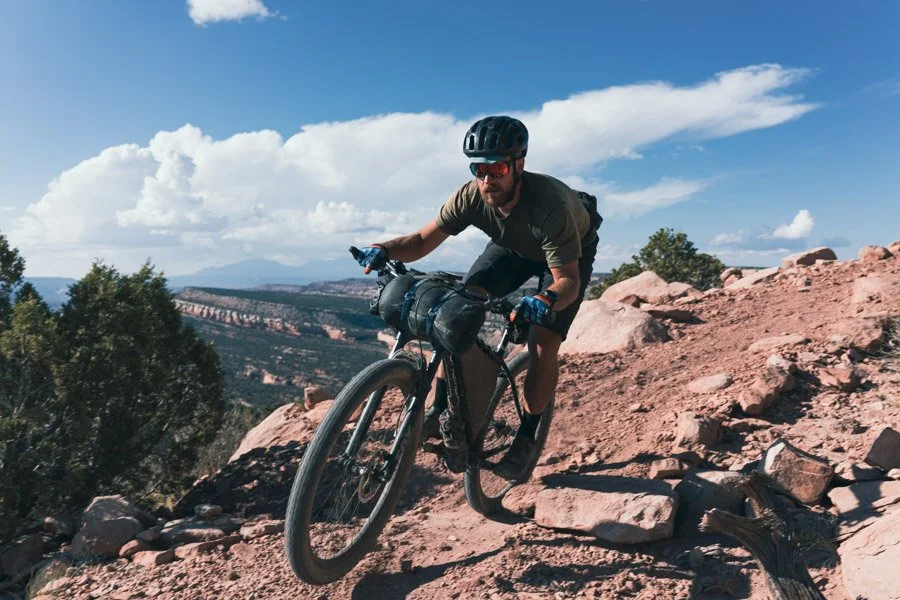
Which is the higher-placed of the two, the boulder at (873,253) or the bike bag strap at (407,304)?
the bike bag strap at (407,304)

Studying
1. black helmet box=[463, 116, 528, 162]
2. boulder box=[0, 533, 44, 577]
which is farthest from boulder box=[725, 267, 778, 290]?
boulder box=[0, 533, 44, 577]

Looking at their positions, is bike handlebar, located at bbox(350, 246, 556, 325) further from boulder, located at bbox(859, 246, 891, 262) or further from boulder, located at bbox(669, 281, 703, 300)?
Result: boulder, located at bbox(859, 246, 891, 262)

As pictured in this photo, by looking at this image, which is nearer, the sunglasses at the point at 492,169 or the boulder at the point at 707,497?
the sunglasses at the point at 492,169

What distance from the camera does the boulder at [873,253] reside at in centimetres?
1100

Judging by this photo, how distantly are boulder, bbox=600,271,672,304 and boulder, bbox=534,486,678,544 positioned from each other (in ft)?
23.6

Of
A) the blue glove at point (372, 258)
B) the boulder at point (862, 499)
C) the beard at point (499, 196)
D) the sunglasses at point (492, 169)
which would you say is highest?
the sunglasses at point (492, 169)

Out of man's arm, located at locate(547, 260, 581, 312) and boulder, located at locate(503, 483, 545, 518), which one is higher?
man's arm, located at locate(547, 260, 581, 312)

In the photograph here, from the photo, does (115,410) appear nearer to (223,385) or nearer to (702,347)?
(223,385)

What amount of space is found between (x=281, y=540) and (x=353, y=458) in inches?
52.8

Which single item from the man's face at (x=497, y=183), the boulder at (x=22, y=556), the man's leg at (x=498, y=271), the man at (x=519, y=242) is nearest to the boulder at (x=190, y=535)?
the boulder at (x=22, y=556)

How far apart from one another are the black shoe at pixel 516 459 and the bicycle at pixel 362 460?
0.28 meters

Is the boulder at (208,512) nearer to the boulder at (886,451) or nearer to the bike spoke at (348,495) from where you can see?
the bike spoke at (348,495)

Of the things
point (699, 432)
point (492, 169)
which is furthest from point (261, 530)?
point (699, 432)

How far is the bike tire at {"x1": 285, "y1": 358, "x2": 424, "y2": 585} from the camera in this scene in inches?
116
